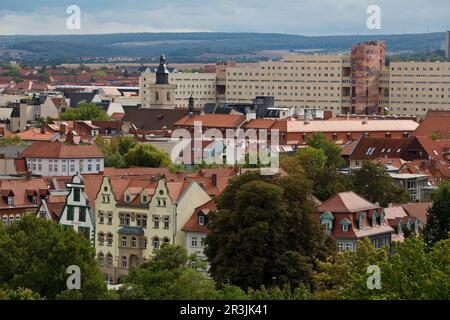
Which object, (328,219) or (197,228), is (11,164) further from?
(328,219)

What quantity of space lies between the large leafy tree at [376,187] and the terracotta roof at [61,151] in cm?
1850

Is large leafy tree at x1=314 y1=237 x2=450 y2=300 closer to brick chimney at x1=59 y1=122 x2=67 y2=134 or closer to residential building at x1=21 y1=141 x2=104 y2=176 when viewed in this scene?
residential building at x1=21 y1=141 x2=104 y2=176

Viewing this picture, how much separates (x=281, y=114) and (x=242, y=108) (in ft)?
30.7

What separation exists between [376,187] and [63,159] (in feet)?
70.7

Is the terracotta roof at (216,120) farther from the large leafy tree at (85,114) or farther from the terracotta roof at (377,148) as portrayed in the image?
the terracotta roof at (377,148)

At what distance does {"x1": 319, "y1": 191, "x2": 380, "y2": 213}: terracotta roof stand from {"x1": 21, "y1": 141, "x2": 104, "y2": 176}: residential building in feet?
95.1

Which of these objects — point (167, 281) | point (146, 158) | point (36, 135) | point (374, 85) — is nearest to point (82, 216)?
point (167, 281)

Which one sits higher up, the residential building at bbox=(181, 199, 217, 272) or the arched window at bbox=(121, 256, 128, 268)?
the residential building at bbox=(181, 199, 217, 272)

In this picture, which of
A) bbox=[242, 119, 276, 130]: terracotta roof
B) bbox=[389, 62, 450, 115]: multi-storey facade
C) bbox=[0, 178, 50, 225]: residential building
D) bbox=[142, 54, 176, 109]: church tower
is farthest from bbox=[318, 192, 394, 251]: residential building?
bbox=[389, 62, 450, 115]: multi-storey facade

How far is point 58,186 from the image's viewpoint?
7156 centimetres

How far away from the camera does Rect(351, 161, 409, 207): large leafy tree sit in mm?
71812

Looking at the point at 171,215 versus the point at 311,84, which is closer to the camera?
the point at 171,215
